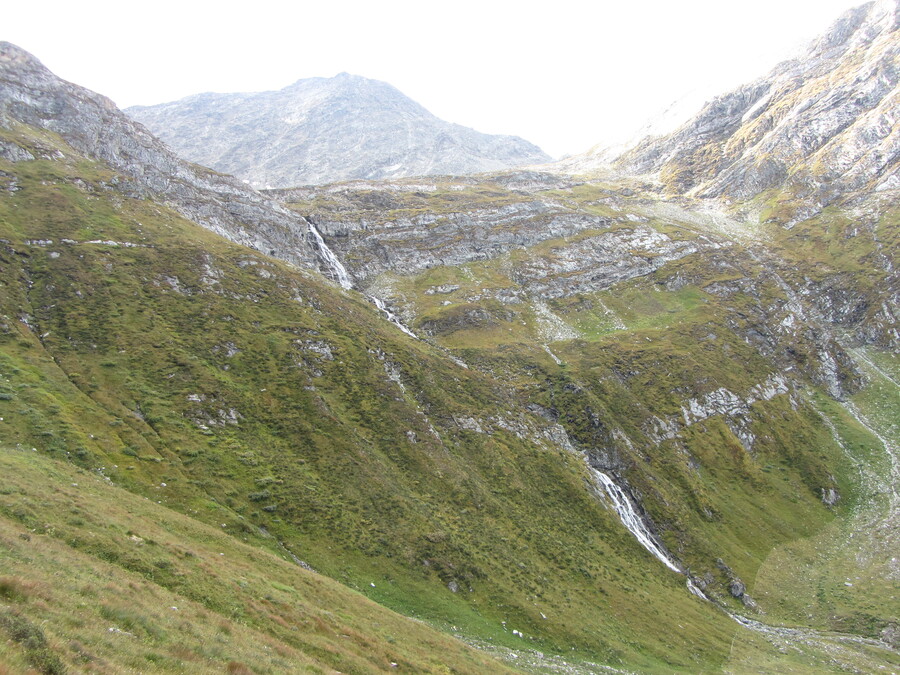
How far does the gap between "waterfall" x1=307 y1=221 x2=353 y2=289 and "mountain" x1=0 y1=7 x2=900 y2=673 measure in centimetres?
365

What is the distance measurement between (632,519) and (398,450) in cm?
3237

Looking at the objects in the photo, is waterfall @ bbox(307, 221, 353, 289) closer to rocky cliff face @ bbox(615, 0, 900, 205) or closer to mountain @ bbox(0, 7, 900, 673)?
mountain @ bbox(0, 7, 900, 673)

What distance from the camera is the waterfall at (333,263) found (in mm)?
114137

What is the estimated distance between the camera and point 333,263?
11912 centimetres

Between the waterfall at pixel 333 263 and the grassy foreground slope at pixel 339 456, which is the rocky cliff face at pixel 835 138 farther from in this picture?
the waterfall at pixel 333 263

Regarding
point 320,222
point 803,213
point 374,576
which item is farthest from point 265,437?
point 803,213

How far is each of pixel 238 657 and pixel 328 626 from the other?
8.69 m

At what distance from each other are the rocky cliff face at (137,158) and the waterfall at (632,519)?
8473 cm

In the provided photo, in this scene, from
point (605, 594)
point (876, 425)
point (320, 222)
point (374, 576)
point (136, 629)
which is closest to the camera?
point (136, 629)

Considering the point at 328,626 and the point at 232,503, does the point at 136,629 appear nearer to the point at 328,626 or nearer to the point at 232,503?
the point at 328,626

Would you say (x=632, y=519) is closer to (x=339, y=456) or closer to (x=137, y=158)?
(x=339, y=456)

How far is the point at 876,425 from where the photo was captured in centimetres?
8225

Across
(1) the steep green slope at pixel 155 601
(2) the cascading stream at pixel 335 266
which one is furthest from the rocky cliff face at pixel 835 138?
(1) the steep green slope at pixel 155 601

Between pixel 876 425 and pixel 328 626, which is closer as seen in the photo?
pixel 328 626
